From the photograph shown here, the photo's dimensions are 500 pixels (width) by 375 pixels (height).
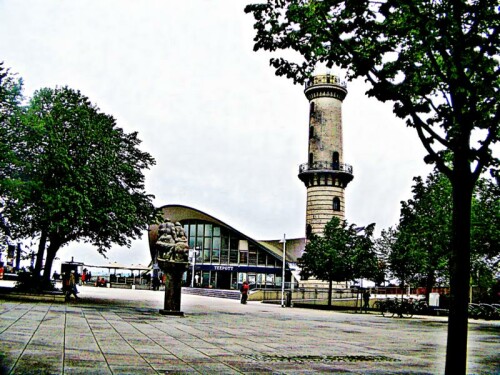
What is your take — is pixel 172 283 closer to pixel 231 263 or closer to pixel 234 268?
pixel 234 268

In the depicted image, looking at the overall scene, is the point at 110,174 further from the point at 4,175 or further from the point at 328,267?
the point at 328,267

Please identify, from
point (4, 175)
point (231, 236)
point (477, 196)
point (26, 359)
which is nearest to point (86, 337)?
point (26, 359)

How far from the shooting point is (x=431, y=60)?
344 inches

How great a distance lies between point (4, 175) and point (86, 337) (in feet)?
43.1

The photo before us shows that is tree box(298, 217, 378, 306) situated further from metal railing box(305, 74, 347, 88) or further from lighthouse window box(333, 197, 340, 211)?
metal railing box(305, 74, 347, 88)

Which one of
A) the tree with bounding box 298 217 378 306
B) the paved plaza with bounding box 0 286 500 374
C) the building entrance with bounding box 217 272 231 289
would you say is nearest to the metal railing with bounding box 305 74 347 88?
the tree with bounding box 298 217 378 306

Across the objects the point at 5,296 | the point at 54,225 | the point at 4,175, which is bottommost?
the point at 5,296

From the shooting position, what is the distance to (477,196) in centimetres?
2847

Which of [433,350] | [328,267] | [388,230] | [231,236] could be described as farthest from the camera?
[231,236]

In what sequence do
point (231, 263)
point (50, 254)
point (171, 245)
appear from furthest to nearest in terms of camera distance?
1. point (231, 263)
2. point (50, 254)
3. point (171, 245)

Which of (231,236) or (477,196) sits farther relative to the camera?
(231,236)

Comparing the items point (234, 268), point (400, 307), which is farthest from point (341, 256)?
point (234, 268)

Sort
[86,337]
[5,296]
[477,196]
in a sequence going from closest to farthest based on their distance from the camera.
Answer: [86,337] < [5,296] < [477,196]

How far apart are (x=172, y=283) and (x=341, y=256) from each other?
23214mm
